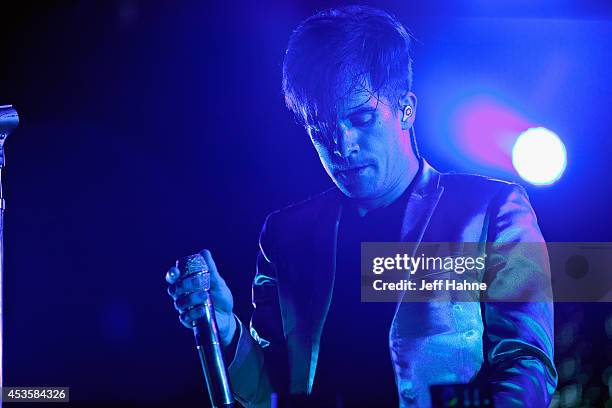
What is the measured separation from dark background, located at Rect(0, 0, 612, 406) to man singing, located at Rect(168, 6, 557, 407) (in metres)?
0.08

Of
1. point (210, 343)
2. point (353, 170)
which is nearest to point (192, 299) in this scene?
point (210, 343)

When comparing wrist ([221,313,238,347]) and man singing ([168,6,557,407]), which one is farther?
wrist ([221,313,238,347])

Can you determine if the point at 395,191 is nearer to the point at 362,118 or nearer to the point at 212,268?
the point at 362,118

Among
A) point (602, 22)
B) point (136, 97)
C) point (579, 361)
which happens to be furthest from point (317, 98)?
point (579, 361)

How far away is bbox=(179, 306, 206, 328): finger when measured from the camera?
8.82 ft

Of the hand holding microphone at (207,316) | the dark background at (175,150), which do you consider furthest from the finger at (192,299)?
the dark background at (175,150)

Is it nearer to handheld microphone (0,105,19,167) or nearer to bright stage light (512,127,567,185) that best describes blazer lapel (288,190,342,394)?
bright stage light (512,127,567,185)

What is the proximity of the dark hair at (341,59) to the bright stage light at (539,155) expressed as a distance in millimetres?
491

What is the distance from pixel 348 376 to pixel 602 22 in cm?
169

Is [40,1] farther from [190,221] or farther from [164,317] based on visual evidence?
[164,317]

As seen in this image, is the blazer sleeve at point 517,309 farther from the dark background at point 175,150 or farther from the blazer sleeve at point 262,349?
the blazer sleeve at point 262,349

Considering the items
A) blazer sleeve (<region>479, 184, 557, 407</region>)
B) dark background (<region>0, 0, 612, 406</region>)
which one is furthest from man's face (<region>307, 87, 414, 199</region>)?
blazer sleeve (<region>479, 184, 557, 407</region>)

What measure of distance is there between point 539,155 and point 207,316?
Result: 1.41m

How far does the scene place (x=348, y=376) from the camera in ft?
8.85
